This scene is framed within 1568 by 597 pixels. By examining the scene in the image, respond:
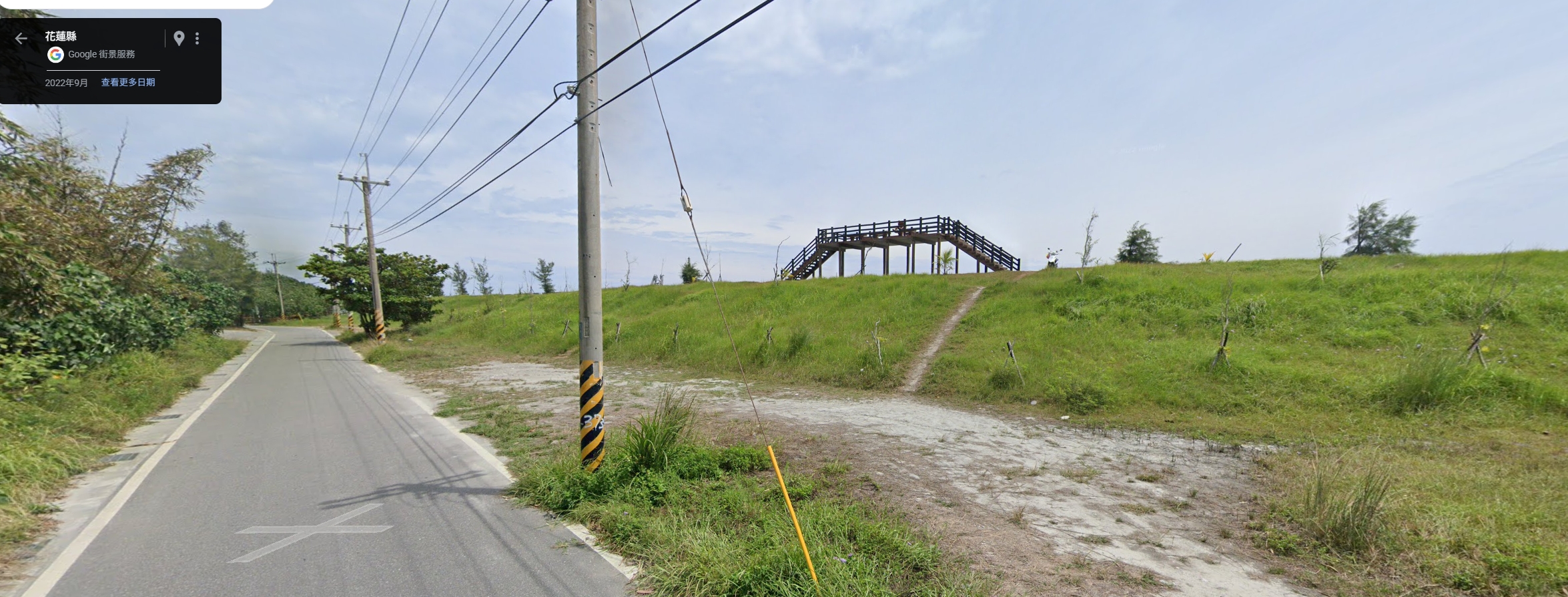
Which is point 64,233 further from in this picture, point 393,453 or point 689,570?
point 689,570

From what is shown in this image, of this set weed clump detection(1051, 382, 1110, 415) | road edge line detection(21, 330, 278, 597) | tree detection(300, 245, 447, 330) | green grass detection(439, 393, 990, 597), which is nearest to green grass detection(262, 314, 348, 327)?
tree detection(300, 245, 447, 330)

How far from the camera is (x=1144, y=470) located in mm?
6668

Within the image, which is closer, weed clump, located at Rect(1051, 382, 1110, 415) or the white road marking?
the white road marking

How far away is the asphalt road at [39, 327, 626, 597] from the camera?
3723mm

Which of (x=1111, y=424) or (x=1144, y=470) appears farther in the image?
(x=1111, y=424)

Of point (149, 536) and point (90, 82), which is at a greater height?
point (90, 82)

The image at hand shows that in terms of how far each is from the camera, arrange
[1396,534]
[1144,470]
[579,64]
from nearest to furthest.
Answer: [1396,534] < [579,64] < [1144,470]

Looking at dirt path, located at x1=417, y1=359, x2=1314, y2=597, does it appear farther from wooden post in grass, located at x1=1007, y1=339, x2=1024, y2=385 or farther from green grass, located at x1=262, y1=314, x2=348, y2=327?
green grass, located at x1=262, y1=314, x2=348, y2=327

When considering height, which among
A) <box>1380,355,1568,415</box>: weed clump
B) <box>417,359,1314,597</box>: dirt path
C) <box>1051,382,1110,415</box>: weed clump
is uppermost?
<box>1380,355,1568,415</box>: weed clump

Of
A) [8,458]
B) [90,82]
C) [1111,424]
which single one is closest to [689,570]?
[8,458]

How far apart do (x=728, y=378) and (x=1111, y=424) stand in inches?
358

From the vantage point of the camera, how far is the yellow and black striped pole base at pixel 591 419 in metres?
5.68

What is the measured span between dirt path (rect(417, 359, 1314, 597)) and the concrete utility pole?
2.67 meters

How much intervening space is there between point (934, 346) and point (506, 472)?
1190 cm
